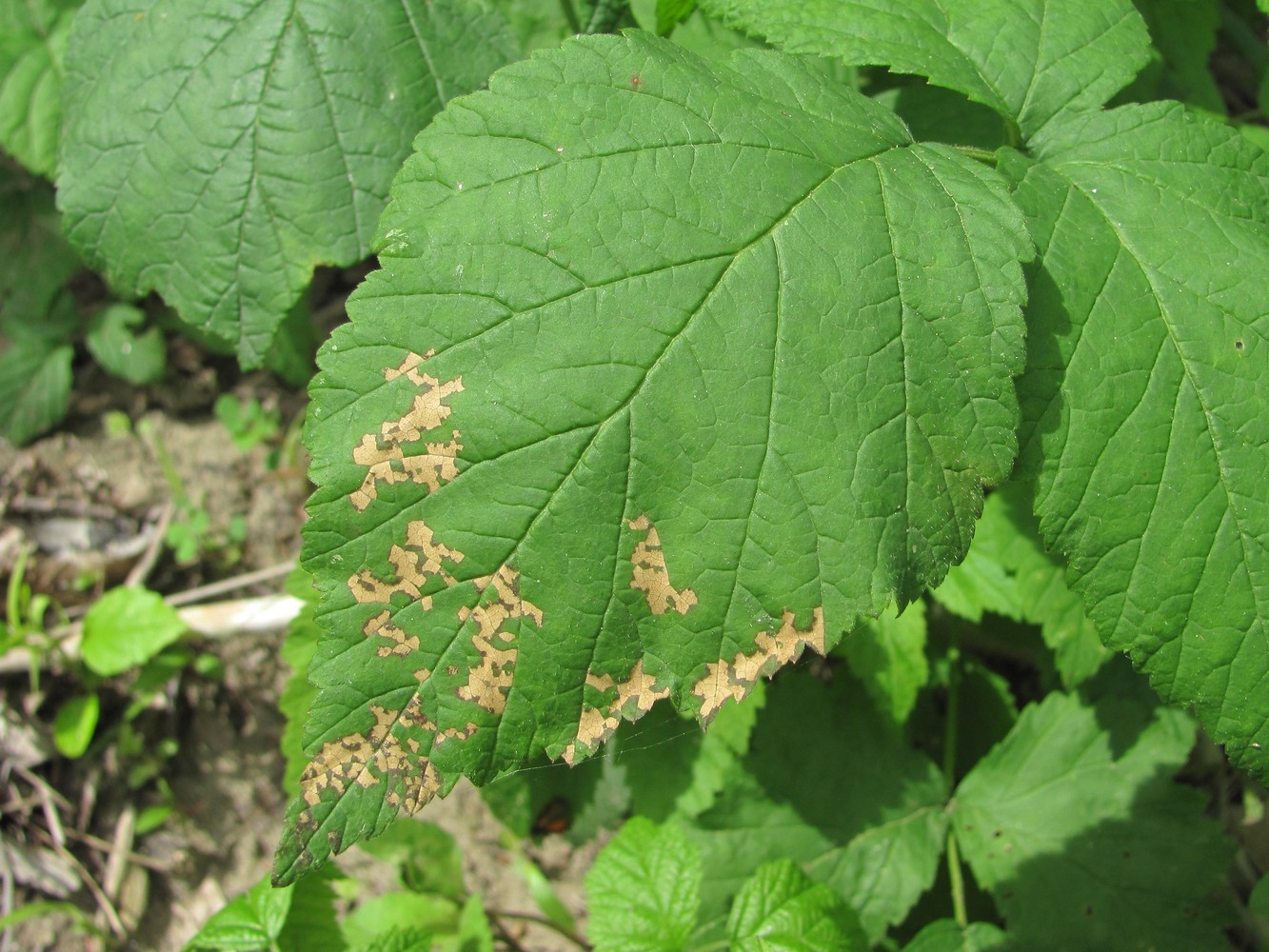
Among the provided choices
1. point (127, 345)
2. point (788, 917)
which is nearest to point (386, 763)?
point (788, 917)

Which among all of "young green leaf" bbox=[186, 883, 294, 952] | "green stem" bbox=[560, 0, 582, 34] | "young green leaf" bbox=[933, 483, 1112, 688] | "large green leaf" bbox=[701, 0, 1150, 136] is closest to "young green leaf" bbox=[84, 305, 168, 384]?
"green stem" bbox=[560, 0, 582, 34]

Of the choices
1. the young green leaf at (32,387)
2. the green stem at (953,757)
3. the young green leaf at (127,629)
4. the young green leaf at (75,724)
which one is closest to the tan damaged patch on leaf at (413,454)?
the green stem at (953,757)

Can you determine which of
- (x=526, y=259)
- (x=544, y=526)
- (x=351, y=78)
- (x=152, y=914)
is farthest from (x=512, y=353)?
(x=152, y=914)

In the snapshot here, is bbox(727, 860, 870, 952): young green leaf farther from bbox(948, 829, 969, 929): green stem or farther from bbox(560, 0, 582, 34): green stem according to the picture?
bbox(560, 0, 582, 34): green stem

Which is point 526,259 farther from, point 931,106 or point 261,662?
point 261,662

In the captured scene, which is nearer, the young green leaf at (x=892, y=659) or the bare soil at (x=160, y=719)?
the young green leaf at (x=892, y=659)

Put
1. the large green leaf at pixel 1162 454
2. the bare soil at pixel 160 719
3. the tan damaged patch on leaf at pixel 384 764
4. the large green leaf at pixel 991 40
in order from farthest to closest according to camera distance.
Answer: the bare soil at pixel 160 719, the large green leaf at pixel 991 40, the large green leaf at pixel 1162 454, the tan damaged patch on leaf at pixel 384 764

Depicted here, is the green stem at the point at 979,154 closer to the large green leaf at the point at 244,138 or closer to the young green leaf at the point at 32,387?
the large green leaf at the point at 244,138

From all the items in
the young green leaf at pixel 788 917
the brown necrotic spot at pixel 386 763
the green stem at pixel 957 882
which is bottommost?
the green stem at pixel 957 882
